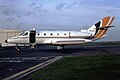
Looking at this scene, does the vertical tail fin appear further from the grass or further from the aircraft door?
the grass

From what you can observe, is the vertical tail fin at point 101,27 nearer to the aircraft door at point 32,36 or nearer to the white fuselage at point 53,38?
the white fuselage at point 53,38

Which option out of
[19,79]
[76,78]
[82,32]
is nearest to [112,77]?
[76,78]

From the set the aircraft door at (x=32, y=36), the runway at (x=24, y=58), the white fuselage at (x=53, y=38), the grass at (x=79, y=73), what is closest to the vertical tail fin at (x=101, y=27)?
the white fuselage at (x=53, y=38)

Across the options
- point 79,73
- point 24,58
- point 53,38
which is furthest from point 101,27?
point 79,73

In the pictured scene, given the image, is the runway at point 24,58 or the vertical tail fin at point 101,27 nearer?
the runway at point 24,58

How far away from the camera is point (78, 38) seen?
1748 inches

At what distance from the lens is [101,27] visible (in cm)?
4694

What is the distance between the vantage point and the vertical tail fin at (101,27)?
46.8m

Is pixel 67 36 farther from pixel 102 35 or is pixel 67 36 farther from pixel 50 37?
pixel 102 35

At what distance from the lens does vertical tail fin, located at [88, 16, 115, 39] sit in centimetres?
4678

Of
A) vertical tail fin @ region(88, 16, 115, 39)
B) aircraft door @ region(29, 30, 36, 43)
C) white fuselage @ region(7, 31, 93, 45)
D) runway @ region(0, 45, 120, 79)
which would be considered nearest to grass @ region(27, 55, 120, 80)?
runway @ region(0, 45, 120, 79)

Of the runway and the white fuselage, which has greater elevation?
the white fuselage

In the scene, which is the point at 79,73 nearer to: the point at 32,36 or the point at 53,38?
the point at 53,38

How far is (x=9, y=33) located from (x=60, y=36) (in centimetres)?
2470
